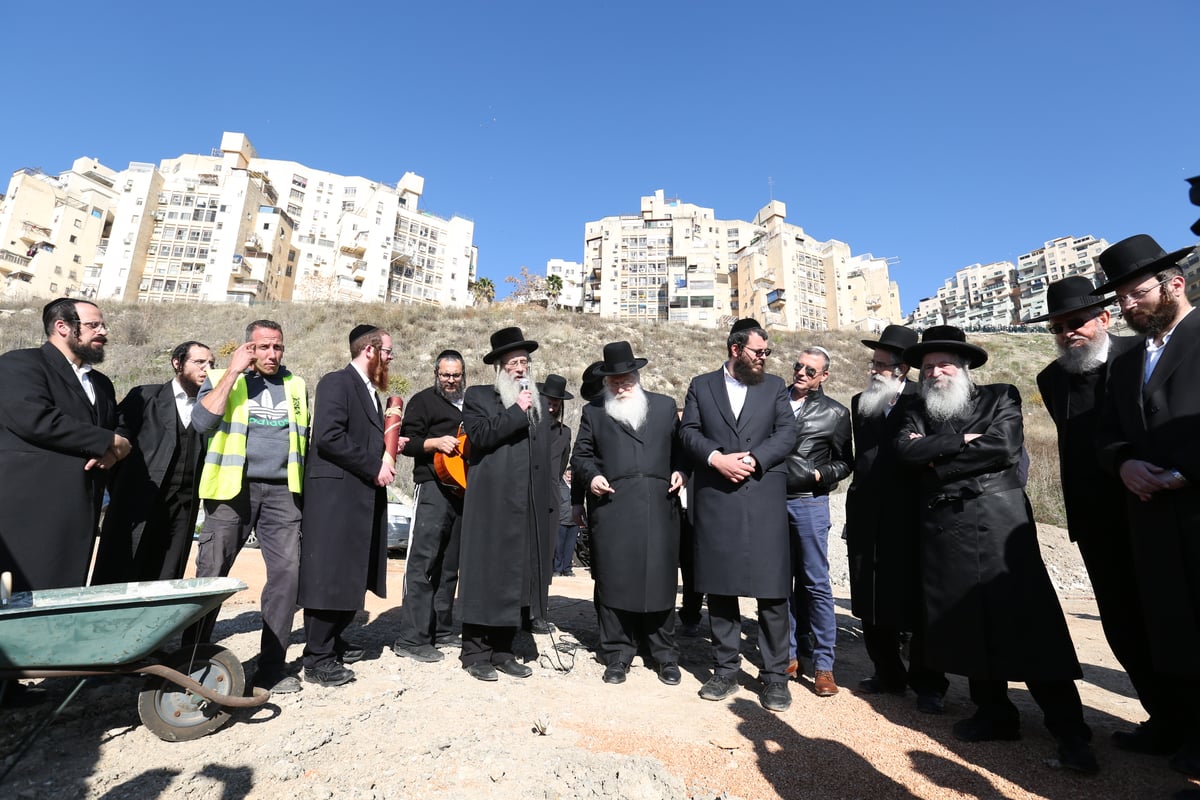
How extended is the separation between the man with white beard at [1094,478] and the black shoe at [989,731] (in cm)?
57

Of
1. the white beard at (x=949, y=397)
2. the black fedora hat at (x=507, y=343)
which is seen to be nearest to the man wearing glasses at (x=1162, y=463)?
the white beard at (x=949, y=397)

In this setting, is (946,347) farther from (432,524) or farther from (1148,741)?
(432,524)

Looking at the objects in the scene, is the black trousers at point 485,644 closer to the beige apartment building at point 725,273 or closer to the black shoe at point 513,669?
the black shoe at point 513,669

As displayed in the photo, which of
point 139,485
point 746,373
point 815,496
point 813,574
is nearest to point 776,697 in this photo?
point 813,574

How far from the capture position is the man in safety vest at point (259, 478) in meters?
3.79

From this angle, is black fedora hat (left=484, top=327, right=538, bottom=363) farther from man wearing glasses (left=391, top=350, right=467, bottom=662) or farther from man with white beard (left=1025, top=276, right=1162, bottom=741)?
man with white beard (left=1025, top=276, right=1162, bottom=741)

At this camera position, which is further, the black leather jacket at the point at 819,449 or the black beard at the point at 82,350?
the black leather jacket at the point at 819,449

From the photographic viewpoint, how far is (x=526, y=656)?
4.90m

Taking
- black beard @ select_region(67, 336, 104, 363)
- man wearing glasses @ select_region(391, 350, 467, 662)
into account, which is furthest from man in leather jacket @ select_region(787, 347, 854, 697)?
black beard @ select_region(67, 336, 104, 363)

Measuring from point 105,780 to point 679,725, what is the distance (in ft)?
8.52

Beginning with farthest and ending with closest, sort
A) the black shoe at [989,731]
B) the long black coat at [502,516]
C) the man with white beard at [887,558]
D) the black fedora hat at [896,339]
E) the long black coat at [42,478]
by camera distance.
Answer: the black fedora hat at [896,339] → the long black coat at [502,516] → the man with white beard at [887,558] → the black shoe at [989,731] → the long black coat at [42,478]

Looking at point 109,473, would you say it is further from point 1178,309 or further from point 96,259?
point 96,259

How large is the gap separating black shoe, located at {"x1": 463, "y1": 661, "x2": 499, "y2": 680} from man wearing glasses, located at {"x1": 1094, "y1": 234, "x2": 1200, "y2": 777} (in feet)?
11.3

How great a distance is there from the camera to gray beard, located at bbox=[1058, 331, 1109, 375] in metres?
3.55
